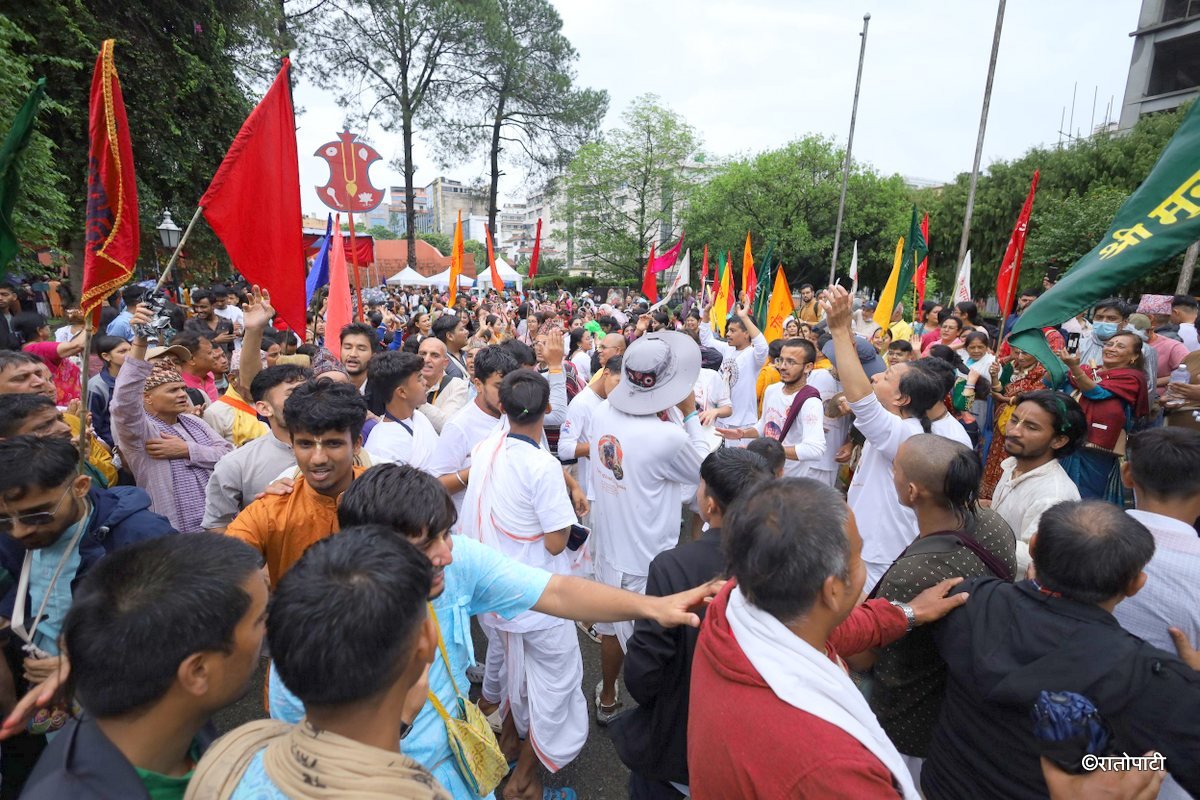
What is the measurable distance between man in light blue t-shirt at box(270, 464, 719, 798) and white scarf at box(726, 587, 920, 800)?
1.36 feet

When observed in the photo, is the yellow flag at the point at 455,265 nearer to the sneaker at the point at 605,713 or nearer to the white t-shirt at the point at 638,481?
the white t-shirt at the point at 638,481

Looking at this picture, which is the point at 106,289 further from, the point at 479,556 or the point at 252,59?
the point at 252,59

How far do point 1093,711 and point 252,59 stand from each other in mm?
19612

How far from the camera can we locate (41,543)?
1931mm

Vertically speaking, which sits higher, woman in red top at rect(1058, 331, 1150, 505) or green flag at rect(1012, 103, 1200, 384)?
green flag at rect(1012, 103, 1200, 384)

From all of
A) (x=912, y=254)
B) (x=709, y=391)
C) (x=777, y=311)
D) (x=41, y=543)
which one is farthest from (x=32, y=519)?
(x=912, y=254)

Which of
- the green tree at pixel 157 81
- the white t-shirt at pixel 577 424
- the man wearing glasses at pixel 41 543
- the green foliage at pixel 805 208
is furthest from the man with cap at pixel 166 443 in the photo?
the green foliage at pixel 805 208

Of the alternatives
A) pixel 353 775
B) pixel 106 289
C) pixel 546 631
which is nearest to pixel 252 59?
pixel 106 289

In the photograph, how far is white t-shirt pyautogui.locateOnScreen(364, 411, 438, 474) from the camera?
3301mm

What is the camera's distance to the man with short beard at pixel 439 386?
4512mm

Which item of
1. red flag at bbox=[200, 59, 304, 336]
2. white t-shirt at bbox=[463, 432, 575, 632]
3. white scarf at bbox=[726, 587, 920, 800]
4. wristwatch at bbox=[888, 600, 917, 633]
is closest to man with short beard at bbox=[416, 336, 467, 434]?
red flag at bbox=[200, 59, 304, 336]

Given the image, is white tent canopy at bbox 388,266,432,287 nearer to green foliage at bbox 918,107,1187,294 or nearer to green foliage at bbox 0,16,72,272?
green foliage at bbox 0,16,72,272

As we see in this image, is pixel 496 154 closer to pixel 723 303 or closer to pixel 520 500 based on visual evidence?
pixel 723 303

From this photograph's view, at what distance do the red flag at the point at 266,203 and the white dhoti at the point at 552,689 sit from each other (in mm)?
2439
